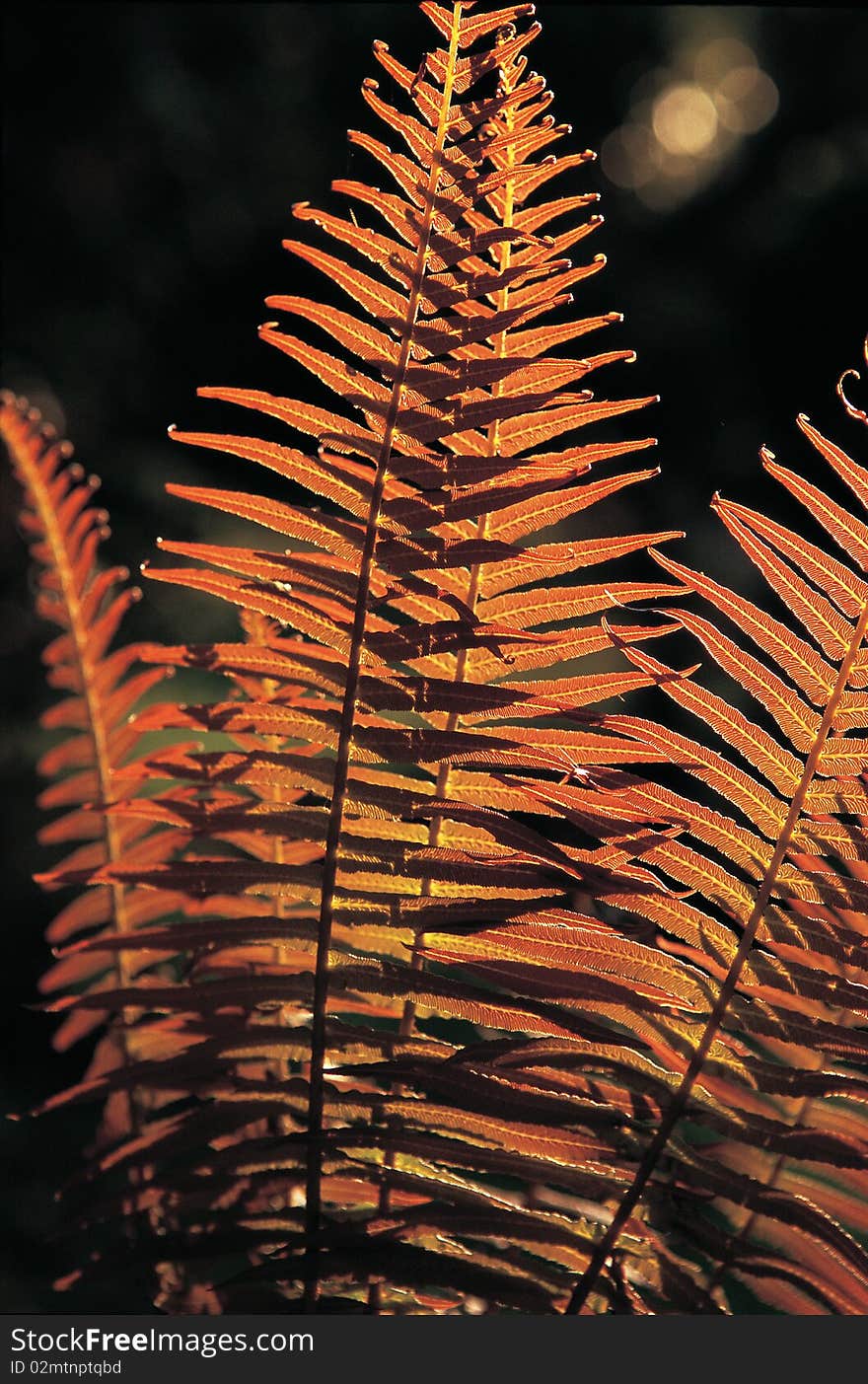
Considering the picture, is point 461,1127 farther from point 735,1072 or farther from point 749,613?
point 749,613

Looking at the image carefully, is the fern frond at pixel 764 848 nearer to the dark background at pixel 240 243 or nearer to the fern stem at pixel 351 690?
the fern stem at pixel 351 690

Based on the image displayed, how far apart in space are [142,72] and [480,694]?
1.39m

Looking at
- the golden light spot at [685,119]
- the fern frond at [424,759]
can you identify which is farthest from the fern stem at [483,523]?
the golden light spot at [685,119]

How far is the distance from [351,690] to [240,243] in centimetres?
116

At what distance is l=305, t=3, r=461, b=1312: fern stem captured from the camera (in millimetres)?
388

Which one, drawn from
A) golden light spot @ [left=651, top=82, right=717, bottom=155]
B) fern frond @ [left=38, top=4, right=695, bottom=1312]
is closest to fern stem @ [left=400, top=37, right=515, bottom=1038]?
fern frond @ [left=38, top=4, right=695, bottom=1312]

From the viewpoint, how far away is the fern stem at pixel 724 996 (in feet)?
1.20

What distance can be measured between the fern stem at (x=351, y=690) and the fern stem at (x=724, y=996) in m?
0.10

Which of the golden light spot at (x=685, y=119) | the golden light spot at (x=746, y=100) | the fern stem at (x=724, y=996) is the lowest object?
the fern stem at (x=724, y=996)

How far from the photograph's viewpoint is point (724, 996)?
0.37m

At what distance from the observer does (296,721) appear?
0.42 m

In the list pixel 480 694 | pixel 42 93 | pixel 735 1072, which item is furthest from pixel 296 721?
pixel 42 93

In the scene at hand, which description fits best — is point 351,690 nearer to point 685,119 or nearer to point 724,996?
point 724,996

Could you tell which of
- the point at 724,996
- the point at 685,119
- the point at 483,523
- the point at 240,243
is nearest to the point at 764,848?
the point at 724,996
